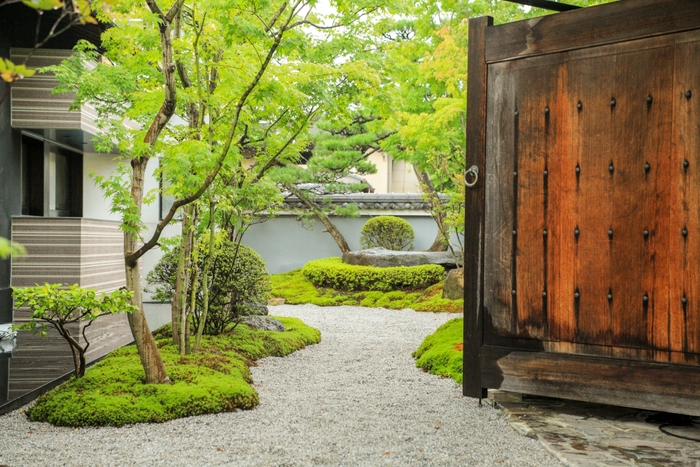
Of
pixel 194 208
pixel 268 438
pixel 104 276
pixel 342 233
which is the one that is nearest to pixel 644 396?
pixel 268 438

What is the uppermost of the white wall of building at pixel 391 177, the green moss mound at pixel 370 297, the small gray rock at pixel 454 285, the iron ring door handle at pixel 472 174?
the white wall of building at pixel 391 177

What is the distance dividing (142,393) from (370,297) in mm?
9080

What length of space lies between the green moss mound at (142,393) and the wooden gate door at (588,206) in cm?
191

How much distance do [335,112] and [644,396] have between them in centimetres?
363

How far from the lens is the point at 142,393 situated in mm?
5027

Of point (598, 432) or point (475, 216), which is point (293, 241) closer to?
point (475, 216)

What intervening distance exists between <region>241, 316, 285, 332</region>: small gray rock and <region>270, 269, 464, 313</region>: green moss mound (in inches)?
146

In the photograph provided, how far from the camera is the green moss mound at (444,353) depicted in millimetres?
6418

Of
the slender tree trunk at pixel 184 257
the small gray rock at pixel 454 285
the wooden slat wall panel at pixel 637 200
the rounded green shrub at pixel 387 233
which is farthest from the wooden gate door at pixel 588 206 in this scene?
the rounded green shrub at pixel 387 233

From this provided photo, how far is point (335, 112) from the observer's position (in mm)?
6238

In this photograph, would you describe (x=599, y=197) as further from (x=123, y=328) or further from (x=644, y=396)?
(x=123, y=328)

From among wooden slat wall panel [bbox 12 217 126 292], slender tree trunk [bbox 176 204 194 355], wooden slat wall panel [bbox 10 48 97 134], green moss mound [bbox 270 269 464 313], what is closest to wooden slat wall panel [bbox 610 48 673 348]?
slender tree trunk [bbox 176 204 194 355]

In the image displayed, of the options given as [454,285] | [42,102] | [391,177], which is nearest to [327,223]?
[454,285]

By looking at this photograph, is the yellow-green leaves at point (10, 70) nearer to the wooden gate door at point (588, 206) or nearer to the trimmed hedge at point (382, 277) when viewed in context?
the wooden gate door at point (588, 206)
